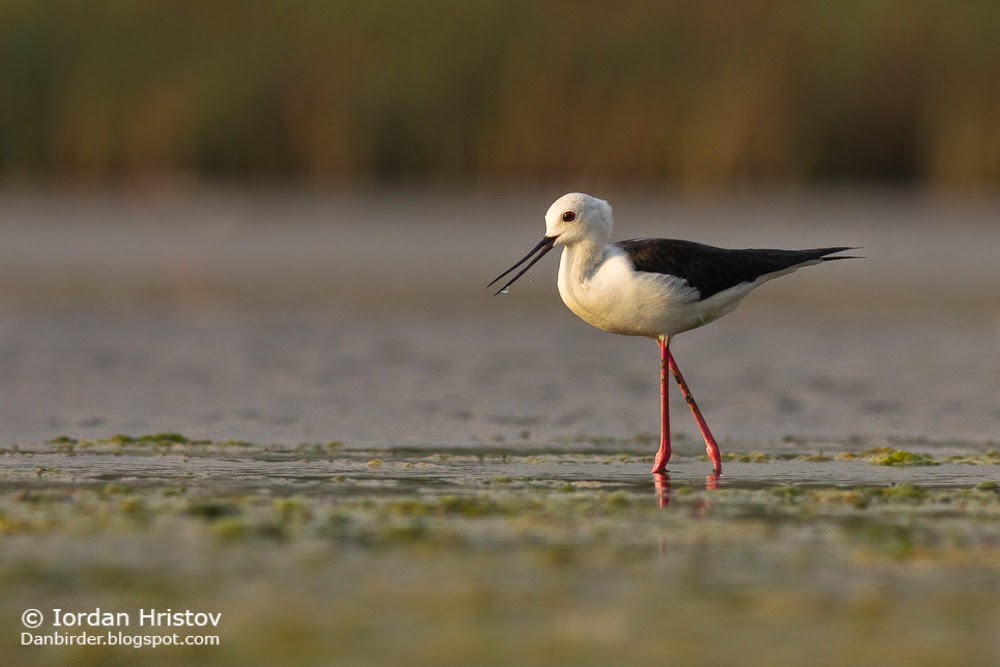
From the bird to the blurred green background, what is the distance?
61.1 ft

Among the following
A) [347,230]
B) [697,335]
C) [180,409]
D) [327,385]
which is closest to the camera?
[180,409]

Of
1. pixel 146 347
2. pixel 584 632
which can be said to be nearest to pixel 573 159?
pixel 146 347

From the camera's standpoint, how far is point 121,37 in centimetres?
2842

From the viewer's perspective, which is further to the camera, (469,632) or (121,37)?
(121,37)

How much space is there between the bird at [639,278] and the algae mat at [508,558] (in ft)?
2.44

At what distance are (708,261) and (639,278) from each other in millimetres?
433

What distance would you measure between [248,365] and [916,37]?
18.5 m

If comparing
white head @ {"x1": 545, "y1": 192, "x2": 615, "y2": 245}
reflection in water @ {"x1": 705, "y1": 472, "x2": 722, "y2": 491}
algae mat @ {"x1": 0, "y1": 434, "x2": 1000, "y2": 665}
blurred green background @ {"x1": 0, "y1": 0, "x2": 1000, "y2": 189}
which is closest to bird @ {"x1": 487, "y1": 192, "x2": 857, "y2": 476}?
white head @ {"x1": 545, "y1": 192, "x2": 615, "y2": 245}

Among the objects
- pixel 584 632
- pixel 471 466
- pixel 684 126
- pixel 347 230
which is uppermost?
pixel 684 126

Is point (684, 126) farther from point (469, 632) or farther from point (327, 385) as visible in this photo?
point (469, 632)

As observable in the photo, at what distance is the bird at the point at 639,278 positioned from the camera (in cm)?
848

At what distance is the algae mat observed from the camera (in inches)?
186

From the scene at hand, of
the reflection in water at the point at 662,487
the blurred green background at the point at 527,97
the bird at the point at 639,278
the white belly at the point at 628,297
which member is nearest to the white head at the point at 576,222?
the bird at the point at 639,278

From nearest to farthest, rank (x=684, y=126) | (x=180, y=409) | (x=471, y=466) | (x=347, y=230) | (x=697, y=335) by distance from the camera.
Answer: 1. (x=471, y=466)
2. (x=180, y=409)
3. (x=697, y=335)
4. (x=347, y=230)
5. (x=684, y=126)
